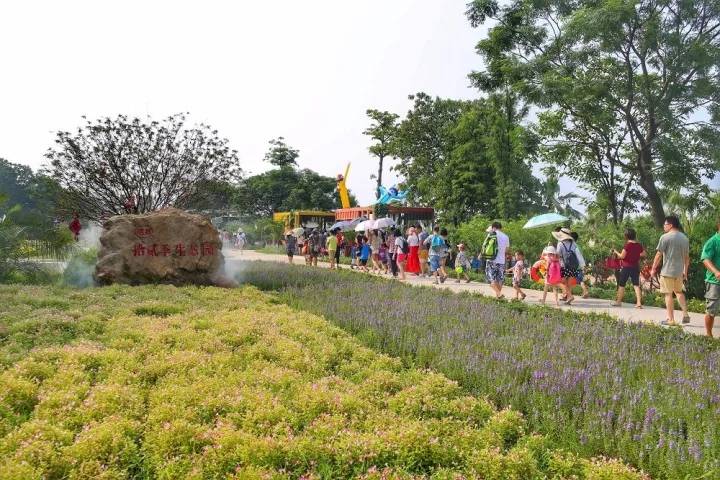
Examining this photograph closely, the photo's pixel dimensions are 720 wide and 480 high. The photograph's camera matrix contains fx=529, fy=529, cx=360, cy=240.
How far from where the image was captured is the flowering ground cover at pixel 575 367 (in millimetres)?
3623

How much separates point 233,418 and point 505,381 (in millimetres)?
2404

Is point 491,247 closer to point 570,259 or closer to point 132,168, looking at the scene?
point 570,259

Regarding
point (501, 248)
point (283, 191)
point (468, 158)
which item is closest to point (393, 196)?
point (468, 158)

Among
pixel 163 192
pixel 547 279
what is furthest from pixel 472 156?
pixel 547 279

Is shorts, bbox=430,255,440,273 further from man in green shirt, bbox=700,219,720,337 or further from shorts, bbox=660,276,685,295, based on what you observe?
man in green shirt, bbox=700,219,720,337

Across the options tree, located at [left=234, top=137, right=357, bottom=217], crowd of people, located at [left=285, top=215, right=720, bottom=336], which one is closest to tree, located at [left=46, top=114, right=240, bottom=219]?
crowd of people, located at [left=285, top=215, right=720, bottom=336]

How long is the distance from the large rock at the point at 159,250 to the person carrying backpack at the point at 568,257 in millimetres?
7180

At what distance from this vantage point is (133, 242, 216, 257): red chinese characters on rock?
10977mm

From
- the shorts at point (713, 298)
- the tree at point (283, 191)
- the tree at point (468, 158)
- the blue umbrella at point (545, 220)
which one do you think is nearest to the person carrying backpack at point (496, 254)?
the blue umbrella at point (545, 220)

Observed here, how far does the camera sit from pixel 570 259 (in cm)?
1040

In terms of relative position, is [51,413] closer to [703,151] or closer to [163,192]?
[163,192]

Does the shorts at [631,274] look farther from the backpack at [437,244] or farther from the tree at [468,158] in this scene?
the tree at [468,158]

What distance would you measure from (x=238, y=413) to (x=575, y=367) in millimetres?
3167

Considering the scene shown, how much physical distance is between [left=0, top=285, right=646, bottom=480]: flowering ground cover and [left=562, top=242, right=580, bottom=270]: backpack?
5.92 metres
